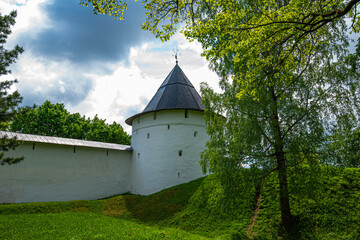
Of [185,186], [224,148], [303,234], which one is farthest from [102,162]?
[303,234]

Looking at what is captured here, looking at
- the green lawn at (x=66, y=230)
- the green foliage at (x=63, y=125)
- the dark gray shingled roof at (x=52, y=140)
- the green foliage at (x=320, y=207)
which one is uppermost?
the green foliage at (x=63, y=125)

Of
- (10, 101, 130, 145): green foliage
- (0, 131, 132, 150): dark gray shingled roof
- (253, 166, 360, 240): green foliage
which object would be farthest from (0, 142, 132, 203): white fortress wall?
(253, 166, 360, 240): green foliage

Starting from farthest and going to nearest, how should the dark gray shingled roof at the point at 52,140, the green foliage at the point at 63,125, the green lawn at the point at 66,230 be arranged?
the green foliage at the point at 63,125, the dark gray shingled roof at the point at 52,140, the green lawn at the point at 66,230

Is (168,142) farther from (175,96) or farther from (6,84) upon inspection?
(6,84)

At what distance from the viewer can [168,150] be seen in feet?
46.3

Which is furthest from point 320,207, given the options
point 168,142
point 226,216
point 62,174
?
point 62,174

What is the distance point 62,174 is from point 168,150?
Result: 21.0ft

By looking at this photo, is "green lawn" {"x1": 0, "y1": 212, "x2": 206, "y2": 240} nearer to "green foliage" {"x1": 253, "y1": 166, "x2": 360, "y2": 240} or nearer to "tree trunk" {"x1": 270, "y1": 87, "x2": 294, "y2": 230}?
"green foliage" {"x1": 253, "y1": 166, "x2": 360, "y2": 240}

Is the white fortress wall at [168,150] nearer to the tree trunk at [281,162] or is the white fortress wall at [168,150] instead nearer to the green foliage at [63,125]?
the tree trunk at [281,162]

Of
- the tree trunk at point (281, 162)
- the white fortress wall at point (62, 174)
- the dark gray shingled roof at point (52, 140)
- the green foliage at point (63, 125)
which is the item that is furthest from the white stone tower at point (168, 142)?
the green foliage at point (63, 125)

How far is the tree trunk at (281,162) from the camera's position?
5691mm

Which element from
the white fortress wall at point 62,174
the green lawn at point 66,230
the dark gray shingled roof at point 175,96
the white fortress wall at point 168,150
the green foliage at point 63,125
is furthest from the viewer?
the green foliage at point 63,125

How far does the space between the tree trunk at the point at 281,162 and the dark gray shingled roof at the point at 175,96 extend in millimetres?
8675

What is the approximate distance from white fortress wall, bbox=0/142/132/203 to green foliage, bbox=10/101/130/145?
10.2 meters
